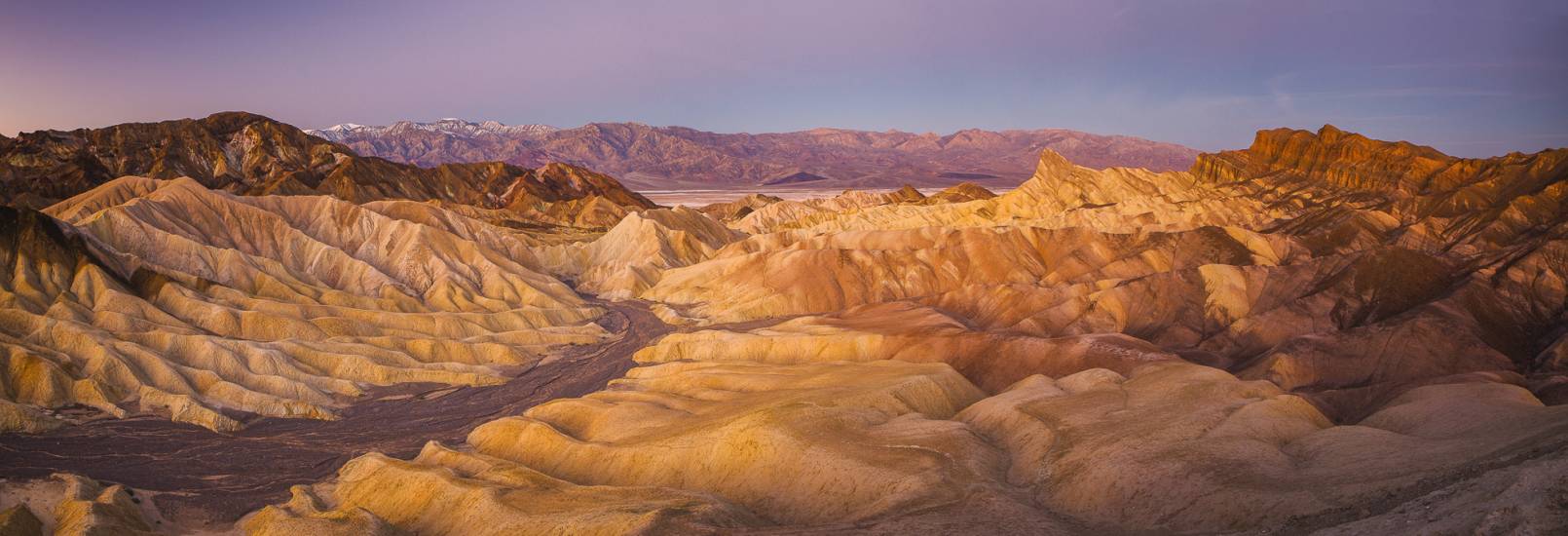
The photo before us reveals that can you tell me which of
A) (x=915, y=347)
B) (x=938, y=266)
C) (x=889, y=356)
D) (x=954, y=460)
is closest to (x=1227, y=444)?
(x=954, y=460)

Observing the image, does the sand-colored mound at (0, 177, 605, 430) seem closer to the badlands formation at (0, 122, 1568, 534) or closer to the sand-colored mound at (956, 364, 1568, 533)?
the badlands formation at (0, 122, 1568, 534)

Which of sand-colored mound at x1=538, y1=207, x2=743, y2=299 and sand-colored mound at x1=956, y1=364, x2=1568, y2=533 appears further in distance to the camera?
sand-colored mound at x1=538, y1=207, x2=743, y2=299

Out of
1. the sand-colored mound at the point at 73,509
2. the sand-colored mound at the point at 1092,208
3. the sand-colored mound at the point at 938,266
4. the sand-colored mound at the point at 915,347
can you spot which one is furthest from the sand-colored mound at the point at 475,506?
the sand-colored mound at the point at 1092,208

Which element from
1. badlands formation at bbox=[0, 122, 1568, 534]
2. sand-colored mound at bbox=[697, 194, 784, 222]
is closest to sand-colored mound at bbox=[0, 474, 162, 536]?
badlands formation at bbox=[0, 122, 1568, 534]

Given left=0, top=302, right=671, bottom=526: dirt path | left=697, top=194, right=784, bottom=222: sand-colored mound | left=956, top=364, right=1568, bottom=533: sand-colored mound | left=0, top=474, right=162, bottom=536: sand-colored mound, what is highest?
left=697, top=194, right=784, bottom=222: sand-colored mound

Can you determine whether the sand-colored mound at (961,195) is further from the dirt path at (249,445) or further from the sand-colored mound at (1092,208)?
the dirt path at (249,445)

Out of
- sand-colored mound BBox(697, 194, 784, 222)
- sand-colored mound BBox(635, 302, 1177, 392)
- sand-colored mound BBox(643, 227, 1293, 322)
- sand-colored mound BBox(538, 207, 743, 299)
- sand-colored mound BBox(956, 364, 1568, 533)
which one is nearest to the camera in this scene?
sand-colored mound BBox(956, 364, 1568, 533)
